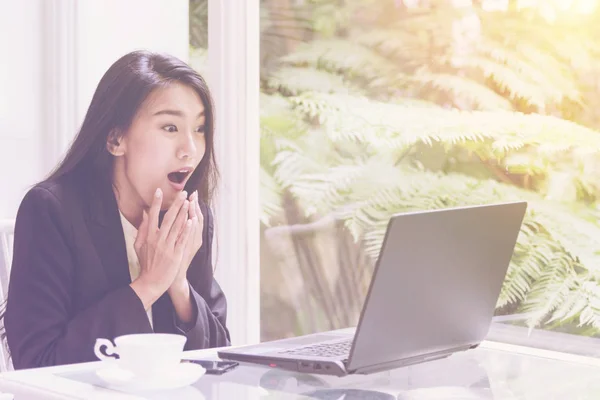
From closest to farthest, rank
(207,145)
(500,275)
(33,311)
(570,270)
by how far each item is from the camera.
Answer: (500,275), (33,311), (207,145), (570,270)

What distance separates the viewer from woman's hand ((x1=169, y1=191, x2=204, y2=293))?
180 centimetres

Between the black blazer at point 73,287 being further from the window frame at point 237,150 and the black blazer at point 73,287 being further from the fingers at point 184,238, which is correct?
the window frame at point 237,150

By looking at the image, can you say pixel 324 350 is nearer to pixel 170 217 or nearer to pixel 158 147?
pixel 170 217

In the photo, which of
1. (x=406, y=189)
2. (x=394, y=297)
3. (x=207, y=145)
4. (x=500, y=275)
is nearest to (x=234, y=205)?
(x=406, y=189)

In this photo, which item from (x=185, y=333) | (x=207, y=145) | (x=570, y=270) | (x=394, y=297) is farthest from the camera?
(x=570, y=270)

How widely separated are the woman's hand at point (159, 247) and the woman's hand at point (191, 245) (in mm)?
17

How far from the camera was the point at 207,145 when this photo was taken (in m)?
1.94

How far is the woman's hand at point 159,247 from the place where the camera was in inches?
67.9

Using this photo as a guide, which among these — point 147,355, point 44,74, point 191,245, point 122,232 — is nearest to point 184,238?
point 191,245

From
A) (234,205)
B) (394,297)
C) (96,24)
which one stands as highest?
(96,24)

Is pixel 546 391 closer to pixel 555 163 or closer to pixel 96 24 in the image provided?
pixel 555 163

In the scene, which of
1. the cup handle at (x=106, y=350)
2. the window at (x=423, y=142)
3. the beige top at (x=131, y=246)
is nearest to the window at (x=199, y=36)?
the window at (x=423, y=142)

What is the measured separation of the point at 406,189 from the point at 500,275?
1118mm

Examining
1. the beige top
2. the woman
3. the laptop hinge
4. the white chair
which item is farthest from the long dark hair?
the laptop hinge
